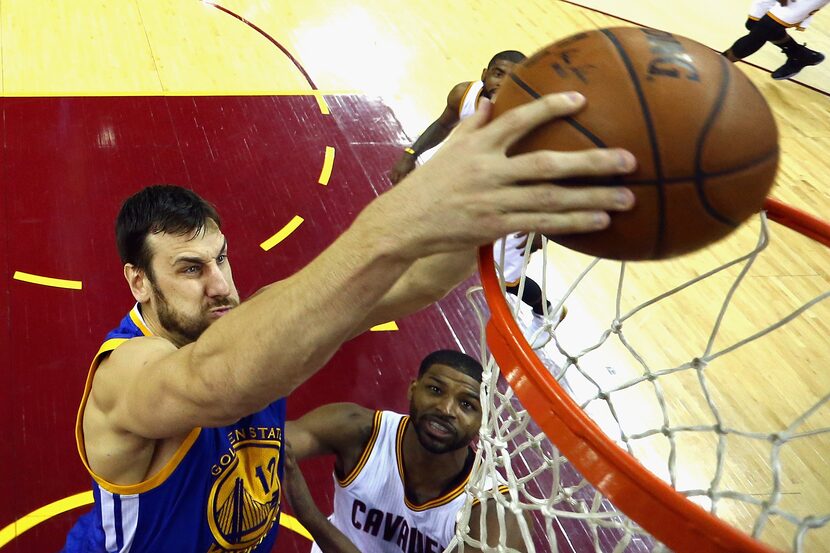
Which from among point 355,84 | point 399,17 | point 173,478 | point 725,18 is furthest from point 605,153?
point 725,18

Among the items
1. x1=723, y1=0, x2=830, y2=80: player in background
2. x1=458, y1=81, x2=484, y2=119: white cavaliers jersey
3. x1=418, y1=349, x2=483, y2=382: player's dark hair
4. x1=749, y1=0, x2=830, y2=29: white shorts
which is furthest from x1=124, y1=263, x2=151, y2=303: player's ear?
x1=749, y1=0, x2=830, y2=29: white shorts

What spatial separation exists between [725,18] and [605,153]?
8443 mm

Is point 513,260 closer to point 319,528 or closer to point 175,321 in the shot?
point 319,528

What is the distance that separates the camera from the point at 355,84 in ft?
20.7

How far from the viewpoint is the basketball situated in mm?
1188

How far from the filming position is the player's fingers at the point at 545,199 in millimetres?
1072

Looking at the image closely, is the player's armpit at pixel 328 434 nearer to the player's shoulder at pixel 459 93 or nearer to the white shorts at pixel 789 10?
the player's shoulder at pixel 459 93

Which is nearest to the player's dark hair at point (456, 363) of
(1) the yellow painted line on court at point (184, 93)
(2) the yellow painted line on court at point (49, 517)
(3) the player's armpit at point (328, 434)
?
(3) the player's armpit at point (328, 434)

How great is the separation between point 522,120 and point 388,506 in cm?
197

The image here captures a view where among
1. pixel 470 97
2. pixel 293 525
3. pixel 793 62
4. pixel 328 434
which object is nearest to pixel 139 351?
pixel 328 434

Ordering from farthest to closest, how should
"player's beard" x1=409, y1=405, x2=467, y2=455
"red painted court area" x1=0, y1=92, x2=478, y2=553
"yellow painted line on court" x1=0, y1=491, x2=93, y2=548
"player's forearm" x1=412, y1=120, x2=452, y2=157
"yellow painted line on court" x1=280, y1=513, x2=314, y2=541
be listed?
"player's forearm" x1=412, y1=120, x2=452, y2=157, "red painted court area" x1=0, y1=92, x2=478, y2=553, "yellow painted line on court" x1=280, y1=513, x2=314, y2=541, "yellow painted line on court" x1=0, y1=491, x2=93, y2=548, "player's beard" x1=409, y1=405, x2=467, y2=455

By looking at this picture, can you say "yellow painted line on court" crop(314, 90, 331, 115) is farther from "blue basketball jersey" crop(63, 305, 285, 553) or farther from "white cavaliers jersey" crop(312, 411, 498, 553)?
"blue basketball jersey" crop(63, 305, 285, 553)

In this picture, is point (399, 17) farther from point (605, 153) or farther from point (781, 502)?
point (605, 153)

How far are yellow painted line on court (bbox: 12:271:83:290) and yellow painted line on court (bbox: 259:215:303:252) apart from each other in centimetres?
104
